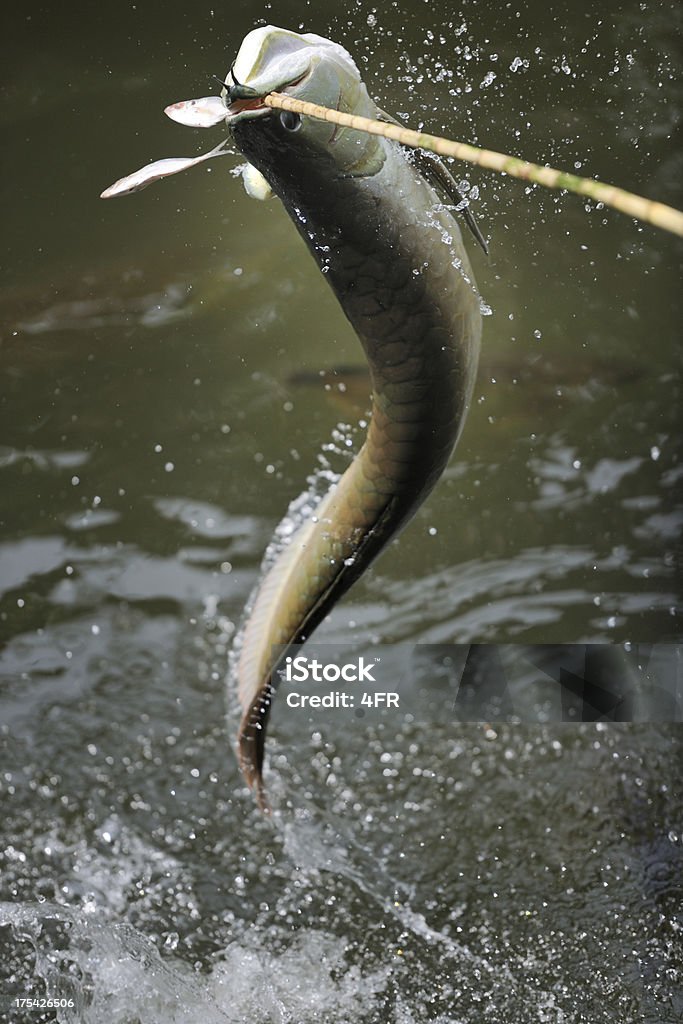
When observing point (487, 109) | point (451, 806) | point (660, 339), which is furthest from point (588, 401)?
point (451, 806)

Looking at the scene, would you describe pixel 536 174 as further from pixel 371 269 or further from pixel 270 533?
pixel 270 533

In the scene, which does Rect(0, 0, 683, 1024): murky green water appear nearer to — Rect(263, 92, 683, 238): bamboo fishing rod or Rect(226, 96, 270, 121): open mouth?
Rect(226, 96, 270, 121): open mouth

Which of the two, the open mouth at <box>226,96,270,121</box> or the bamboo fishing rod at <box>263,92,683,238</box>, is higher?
the bamboo fishing rod at <box>263,92,683,238</box>

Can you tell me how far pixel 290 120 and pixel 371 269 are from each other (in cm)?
13

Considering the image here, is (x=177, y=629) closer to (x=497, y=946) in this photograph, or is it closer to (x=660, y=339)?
(x=497, y=946)

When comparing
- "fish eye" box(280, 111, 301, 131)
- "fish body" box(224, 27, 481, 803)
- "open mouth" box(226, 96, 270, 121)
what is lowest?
"fish body" box(224, 27, 481, 803)

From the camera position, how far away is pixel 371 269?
750 millimetres

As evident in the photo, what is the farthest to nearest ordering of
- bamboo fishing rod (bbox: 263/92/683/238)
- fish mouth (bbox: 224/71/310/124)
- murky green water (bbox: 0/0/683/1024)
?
murky green water (bbox: 0/0/683/1024)
fish mouth (bbox: 224/71/310/124)
bamboo fishing rod (bbox: 263/92/683/238)

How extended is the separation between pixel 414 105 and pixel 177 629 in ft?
2.64

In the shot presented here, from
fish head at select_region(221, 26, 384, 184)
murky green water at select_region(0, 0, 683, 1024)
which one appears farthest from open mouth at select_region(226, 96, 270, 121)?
murky green water at select_region(0, 0, 683, 1024)

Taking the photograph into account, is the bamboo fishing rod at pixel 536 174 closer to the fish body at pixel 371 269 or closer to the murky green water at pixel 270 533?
the fish body at pixel 371 269

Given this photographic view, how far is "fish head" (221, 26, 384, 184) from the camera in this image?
0.65 meters

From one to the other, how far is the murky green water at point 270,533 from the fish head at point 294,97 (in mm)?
675

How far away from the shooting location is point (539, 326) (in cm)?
149
